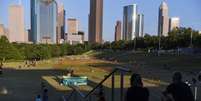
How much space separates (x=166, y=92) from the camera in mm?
7730

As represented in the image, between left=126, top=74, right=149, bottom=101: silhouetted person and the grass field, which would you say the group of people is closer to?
left=126, top=74, right=149, bottom=101: silhouetted person

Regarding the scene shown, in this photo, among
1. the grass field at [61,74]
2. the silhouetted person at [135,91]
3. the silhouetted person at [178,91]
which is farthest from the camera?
the grass field at [61,74]

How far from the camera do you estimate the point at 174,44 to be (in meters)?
138

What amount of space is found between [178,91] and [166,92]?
0.20 m

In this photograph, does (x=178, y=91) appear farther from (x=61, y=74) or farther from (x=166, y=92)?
(x=61, y=74)

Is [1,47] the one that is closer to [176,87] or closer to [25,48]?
[25,48]

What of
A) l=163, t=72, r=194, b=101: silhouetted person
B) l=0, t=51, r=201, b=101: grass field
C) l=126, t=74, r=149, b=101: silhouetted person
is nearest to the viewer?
l=126, t=74, r=149, b=101: silhouetted person

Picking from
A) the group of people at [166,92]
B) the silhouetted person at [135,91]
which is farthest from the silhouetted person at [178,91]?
the silhouetted person at [135,91]

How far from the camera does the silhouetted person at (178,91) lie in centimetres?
773

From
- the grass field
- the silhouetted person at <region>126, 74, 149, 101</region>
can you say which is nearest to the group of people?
the silhouetted person at <region>126, 74, 149, 101</region>

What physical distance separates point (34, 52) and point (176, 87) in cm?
14348

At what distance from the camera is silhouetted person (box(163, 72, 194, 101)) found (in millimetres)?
7730

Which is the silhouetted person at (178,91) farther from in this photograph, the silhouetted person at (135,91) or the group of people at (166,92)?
the silhouetted person at (135,91)

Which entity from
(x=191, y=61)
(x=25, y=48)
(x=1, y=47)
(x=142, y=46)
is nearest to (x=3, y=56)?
(x=1, y=47)
